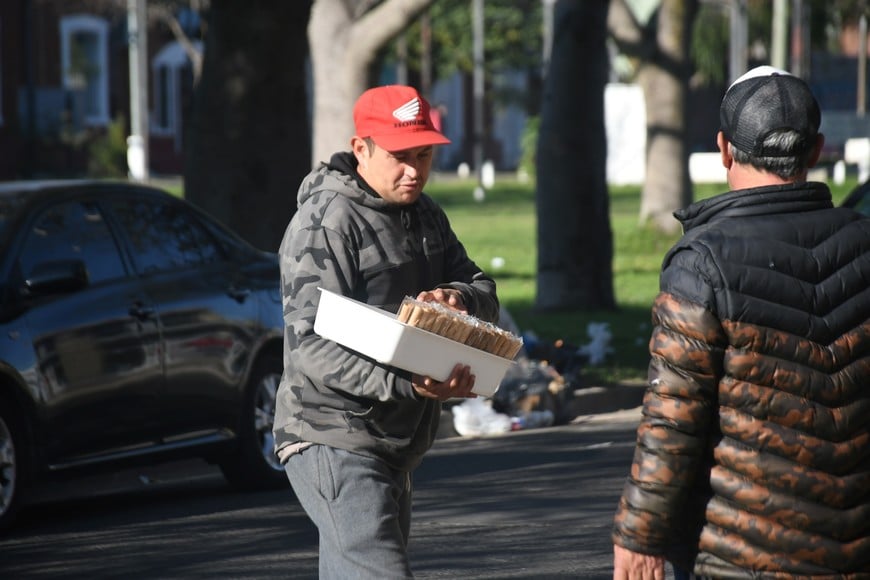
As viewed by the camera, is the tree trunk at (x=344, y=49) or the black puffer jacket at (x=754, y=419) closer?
the black puffer jacket at (x=754, y=419)

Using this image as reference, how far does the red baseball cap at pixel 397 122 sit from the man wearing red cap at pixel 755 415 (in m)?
1.24

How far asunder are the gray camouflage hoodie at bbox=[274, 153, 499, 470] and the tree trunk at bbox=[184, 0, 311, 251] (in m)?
8.57

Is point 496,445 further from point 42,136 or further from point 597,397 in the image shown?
point 42,136

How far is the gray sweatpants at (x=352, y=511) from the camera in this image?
437cm

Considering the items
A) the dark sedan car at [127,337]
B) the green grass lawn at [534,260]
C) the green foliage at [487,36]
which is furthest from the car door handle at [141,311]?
the green foliage at [487,36]

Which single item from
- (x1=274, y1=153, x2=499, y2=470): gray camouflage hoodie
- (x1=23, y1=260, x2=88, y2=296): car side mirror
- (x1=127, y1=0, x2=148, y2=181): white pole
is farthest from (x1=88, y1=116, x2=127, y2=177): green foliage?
(x1=274, y1=153, x2=499, y2=470): gray camouflage hoodie

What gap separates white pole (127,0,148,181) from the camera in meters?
42.6

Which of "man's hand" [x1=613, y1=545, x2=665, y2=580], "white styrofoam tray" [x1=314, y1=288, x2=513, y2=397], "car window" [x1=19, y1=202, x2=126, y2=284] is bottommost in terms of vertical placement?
"man's hand" [x1=613, y1=545, x2=665, y2=580]

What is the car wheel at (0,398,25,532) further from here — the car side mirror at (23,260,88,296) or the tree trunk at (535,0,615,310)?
the tree trunk at (535,0,615,310)

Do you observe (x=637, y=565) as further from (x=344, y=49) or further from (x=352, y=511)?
(x=344, y=49)

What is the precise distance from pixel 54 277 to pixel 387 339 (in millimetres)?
4614

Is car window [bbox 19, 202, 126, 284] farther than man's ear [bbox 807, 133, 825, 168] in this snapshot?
Yes

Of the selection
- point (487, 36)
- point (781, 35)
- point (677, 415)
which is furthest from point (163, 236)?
point (487, 36)

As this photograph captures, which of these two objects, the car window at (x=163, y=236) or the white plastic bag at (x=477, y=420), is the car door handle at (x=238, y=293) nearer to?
the car window at (x=163, y=236)
